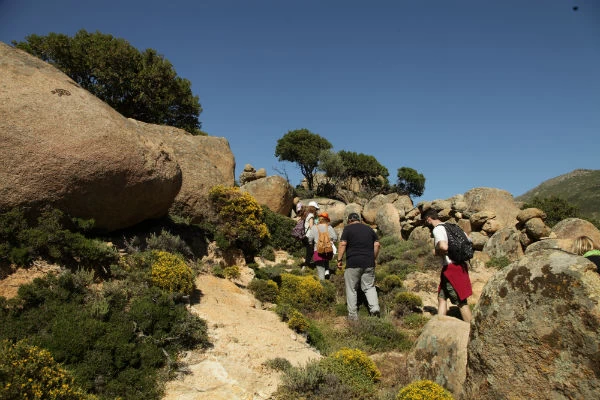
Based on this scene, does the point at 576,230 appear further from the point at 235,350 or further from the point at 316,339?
the point at 235,350

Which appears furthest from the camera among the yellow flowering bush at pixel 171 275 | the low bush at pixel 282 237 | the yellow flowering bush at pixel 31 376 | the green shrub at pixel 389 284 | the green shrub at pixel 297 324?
the low bush at pixel 282 237

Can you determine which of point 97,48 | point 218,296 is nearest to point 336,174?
point 97,48

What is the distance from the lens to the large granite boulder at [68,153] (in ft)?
23.4

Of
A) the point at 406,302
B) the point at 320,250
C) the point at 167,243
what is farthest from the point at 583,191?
the point at 167,243

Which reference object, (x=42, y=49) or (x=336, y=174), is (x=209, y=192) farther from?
(x=336, y=174)

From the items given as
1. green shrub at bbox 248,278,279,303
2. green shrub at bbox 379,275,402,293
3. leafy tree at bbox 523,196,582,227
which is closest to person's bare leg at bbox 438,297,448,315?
green shrub at bbox 248,278,279,303

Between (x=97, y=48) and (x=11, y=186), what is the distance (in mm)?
19336

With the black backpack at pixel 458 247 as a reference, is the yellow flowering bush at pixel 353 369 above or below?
below

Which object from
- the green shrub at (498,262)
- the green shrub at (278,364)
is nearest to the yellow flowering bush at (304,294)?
the green shrub at (278,364)

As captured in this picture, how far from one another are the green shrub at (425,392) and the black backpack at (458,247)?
9.34ft

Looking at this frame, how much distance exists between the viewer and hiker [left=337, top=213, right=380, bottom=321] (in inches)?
343

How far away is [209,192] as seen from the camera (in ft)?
39.1

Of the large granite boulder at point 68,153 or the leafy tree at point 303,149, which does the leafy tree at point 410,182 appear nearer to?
the leafy tree at point 303,149

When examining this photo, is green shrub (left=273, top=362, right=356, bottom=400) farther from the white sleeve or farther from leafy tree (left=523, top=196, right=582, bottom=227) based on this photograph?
leafy tree (left=523, top=196, right=582, bottom=227)
